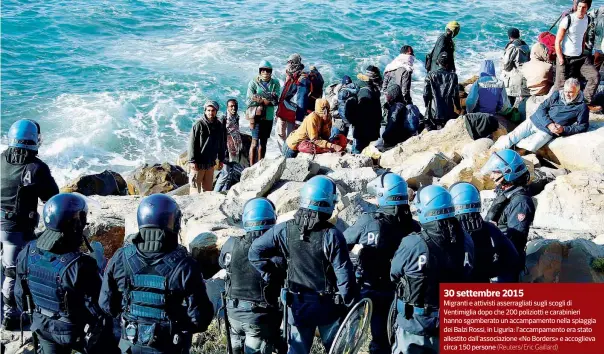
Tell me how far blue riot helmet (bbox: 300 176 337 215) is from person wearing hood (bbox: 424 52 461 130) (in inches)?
266

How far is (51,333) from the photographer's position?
573cm

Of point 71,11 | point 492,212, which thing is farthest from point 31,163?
point 71,11

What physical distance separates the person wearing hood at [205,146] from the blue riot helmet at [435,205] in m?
5.12

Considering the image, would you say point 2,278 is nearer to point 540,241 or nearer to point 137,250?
point 137,250

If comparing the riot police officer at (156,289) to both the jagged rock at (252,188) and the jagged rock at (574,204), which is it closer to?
the jagged rock at (252,188)

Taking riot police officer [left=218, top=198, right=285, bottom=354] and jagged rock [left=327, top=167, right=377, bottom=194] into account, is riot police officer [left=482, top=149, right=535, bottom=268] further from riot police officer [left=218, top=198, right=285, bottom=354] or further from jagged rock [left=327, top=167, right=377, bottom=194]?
jagged rock [left=327, top=167, right=377, bottom=194]

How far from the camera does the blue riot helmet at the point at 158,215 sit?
5.41 m

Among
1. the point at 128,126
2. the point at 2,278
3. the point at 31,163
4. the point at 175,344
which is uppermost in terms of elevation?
the point at 31,163

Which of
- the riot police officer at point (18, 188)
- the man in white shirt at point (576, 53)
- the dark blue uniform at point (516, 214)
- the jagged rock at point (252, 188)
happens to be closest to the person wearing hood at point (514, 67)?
the man in white shirt at point (576, 53)

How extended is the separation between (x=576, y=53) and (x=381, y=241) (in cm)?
727

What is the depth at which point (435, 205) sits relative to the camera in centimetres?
575

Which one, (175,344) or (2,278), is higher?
(175,344)

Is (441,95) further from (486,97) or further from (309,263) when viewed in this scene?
(309,263)

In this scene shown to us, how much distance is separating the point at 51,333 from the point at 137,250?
1.02m
